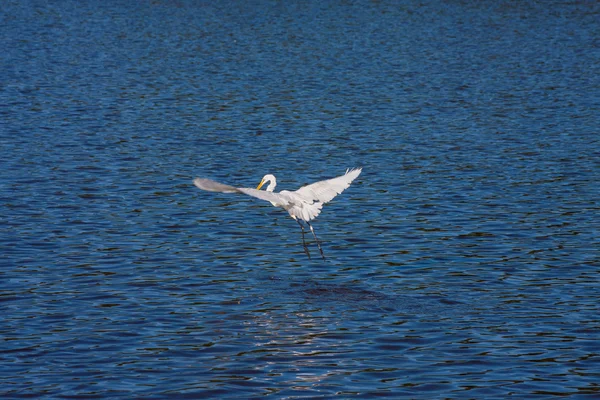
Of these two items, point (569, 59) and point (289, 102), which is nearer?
point (289, 102)

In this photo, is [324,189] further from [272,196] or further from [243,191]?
[243,191]

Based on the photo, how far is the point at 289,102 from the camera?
33656mm

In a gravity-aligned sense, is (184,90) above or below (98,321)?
above

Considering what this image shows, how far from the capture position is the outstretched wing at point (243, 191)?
12891 mm

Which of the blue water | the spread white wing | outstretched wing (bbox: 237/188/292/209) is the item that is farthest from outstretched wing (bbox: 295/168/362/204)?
the blue water

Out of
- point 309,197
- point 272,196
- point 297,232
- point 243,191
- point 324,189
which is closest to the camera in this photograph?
point 243,191

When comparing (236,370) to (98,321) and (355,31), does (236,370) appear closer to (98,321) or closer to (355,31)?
(98,321)

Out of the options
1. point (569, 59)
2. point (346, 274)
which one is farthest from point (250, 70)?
point (346, 274)

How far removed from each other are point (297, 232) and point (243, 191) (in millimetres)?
6291

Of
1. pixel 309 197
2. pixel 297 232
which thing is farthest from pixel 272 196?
pixel 297 232

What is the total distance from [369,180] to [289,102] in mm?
11076

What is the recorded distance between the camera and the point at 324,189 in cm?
1584

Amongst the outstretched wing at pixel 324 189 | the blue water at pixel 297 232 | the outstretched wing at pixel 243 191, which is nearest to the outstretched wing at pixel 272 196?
the outstretched wing at pixel 243 191

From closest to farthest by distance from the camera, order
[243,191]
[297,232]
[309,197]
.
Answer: [243,191]
[309,197]
[297,232]
